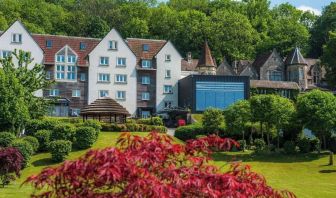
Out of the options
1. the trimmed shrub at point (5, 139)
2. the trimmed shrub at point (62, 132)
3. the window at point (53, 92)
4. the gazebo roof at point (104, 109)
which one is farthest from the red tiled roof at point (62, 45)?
the trimmed shrub at point (5, 139)

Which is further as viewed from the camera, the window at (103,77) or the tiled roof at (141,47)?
the tiled roof at (141,47)

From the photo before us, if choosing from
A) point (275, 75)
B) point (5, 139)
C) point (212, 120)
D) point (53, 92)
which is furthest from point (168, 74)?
point (5, 139)

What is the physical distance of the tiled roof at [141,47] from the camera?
255ft

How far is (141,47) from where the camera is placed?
258ft

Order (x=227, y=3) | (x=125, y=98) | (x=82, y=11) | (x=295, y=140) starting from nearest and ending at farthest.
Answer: (x=295, y=140) → (x=125, y=98) → (x=82, y=11) → (x=227, y=3)

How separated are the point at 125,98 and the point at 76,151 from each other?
32.8m

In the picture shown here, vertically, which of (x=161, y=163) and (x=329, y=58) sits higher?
(x=329, y=58)

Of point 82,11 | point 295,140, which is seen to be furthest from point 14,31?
point 82,11

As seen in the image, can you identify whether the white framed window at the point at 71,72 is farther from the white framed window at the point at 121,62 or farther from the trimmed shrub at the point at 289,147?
the trimmed shrub at the point at 289,147

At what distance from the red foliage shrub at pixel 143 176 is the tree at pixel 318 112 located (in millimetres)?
40581

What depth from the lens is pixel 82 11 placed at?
12475 cm

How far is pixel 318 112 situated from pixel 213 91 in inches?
1099

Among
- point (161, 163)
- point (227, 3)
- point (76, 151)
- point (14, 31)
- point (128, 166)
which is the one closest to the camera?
point (128, 166)

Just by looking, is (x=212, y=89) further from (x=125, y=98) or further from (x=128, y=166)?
(x=128, y=166)
